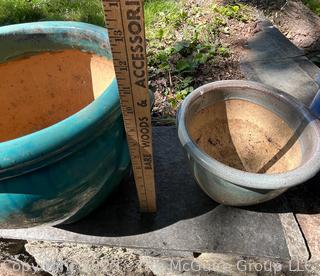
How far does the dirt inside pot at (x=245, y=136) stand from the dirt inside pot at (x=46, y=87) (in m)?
0.38

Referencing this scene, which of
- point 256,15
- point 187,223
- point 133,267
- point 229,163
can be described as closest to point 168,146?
point 229,163

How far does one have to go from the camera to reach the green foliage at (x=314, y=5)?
2.65 m

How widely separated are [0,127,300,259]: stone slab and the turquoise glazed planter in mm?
119

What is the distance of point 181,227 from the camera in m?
1.34

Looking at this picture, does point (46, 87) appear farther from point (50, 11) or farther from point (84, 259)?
point (50, 11)

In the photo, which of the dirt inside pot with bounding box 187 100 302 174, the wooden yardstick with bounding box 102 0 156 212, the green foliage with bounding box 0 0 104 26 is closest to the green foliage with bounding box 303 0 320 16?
the green foliage with bounding box 0 0 104 26

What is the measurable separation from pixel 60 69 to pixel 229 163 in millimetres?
724

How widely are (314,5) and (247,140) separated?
1.66 meters

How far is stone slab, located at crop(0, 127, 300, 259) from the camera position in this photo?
50.7 inches

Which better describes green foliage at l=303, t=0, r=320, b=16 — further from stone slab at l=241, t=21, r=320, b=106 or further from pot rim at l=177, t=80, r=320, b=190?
pot rim at l=177, t=80, r=320, b=190

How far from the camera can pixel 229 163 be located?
1.51 meters

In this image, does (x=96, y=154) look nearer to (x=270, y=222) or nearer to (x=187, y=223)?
(x=187, y=223)

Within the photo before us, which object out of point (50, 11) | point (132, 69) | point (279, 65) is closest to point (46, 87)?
point (132, 69)

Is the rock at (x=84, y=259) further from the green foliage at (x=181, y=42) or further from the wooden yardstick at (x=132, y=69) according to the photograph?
the green foliage at (x=181, y=42)
